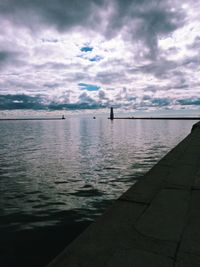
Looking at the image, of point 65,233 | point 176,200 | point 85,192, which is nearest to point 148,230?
point 176,200

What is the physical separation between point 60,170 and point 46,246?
8.80m

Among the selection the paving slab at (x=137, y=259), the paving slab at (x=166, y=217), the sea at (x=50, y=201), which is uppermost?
the paving slab at (x=137, y=259)

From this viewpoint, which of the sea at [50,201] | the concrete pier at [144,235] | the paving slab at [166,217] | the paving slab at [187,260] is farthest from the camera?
the sea at [50,201]

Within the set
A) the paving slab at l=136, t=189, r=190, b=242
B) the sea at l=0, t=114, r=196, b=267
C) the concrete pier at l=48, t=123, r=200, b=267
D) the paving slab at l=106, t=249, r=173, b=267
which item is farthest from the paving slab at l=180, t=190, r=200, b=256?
the sea at l=0, t=114, r=196, b=267

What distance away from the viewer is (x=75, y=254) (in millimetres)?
3021

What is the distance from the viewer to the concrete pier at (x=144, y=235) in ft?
9.38

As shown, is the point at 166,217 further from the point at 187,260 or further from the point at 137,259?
the point at 137,259

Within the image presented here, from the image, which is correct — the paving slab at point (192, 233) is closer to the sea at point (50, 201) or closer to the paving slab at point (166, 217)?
the paving slab at point (166, 217)

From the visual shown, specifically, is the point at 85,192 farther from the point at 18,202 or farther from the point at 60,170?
the point at 60,170

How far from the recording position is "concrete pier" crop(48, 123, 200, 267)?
2.86 metres

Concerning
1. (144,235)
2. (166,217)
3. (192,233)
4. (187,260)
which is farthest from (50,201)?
(187,260)

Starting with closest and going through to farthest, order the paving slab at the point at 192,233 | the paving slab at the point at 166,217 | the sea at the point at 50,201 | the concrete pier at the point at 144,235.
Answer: the concrete pier at the point at 144,235 → the paving slab at the point at 192,233 → the paving slab at the point at 166,217 → the sea at the point at 50,201

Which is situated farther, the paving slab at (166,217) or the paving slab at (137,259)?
the paving slab at (166,217)

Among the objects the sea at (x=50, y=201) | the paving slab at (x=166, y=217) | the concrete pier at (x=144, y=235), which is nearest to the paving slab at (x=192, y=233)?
the concrete pier at (x=144, y=235)
